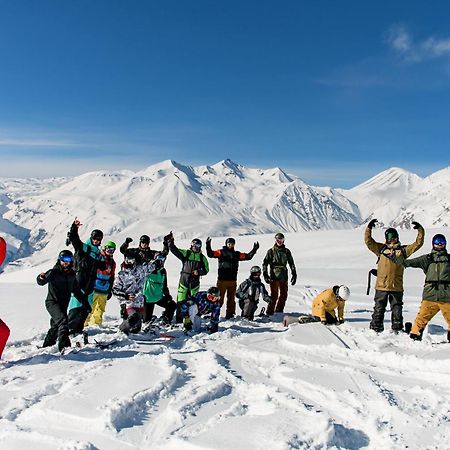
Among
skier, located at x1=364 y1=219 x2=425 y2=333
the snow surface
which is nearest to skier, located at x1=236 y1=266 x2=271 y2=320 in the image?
the snow surface

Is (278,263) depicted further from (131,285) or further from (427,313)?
(427,313)

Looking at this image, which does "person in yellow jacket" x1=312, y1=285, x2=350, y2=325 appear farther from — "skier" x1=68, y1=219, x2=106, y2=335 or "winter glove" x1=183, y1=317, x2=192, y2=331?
"skier" x1=68, y1=219, x2=106, y2=335

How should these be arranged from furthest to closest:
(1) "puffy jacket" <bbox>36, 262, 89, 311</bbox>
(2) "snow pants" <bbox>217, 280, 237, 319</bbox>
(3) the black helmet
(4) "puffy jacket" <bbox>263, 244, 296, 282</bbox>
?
(4) "puffy jacket" <bbox>263, 244, 296, 282</bbox> < (2) "snow pants" <bbox>217, 280, 237, 319</bbox> < (3) the black helmet < (1) "puffy jacket" <bbox>36, 262, 89, 311</bbox>

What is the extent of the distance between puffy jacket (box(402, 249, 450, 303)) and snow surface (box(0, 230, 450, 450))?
0.82 metres

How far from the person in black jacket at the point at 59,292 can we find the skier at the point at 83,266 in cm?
81

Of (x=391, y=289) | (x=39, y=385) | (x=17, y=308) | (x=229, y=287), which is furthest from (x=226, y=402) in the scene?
(x=17, y=308)

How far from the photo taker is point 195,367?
21.0ft

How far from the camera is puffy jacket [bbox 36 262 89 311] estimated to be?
7.56m

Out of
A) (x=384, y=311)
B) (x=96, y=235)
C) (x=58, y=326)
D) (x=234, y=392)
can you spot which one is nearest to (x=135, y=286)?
(x=96, y=235)

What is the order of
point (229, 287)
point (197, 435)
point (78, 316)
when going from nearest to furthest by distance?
point (197, 435) → point (78, 316) → point (229, 287)

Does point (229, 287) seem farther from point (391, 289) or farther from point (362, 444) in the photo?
point (362, 444)

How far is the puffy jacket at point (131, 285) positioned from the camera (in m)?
8.91

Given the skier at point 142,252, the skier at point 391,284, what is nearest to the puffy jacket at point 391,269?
the skier at point 391,284

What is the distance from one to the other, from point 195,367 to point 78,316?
10.5 feet
